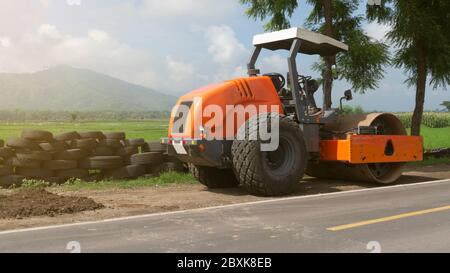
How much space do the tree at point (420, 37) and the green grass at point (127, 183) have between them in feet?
38.2

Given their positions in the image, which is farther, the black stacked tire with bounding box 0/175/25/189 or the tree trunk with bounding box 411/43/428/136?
the tree trunk with bounding box 411/43/428/136

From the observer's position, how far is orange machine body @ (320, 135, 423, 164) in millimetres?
10617

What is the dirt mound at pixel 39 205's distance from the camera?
7.61 metres

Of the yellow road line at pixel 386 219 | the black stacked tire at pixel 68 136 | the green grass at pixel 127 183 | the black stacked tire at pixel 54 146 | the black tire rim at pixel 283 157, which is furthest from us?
the black stacked tire at pixel 68 136

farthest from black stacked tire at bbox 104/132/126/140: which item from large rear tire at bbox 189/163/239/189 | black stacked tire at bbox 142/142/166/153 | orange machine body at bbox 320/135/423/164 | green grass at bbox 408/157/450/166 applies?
green grass at bbox 408/157/450/166

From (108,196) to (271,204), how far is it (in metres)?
3.49

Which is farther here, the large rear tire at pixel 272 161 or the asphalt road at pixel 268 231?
the large rear tire at pixel 272 161

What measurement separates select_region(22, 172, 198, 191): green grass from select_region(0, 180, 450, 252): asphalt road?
146 inches

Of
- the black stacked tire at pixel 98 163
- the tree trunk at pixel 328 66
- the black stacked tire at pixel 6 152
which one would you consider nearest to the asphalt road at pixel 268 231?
the tree trunk at pixel 328 66

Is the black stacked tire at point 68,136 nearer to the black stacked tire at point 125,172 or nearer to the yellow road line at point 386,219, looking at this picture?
the black stacked tire at point 125,172

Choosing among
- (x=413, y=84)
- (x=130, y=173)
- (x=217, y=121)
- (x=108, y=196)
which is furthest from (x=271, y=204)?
(x=413, y=84)

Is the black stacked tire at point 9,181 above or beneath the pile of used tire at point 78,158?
beneath

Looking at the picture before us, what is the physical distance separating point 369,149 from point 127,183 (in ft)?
19.1

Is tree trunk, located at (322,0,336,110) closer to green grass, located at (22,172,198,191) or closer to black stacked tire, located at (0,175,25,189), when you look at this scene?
green grass, located at (22,172,198,191)
